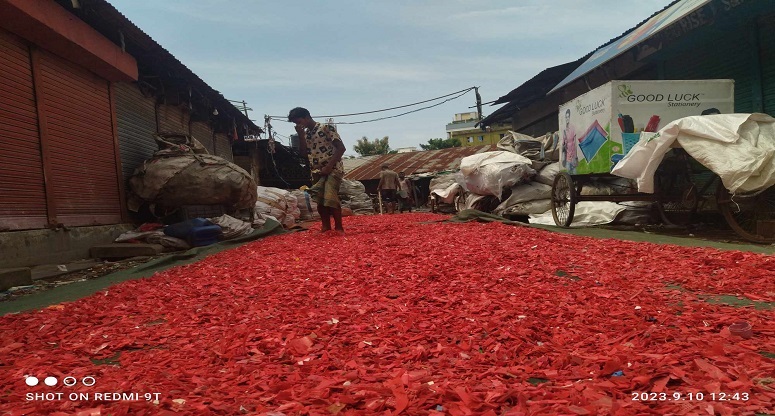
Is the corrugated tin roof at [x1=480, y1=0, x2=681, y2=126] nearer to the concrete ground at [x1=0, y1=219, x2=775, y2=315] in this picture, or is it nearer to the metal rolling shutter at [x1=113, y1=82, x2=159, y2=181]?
the concrete ground at [x1=0, y1=219, x2=775, y2=315]

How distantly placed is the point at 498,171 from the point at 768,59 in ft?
12.3

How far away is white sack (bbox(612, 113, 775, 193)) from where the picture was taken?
3.41 metres

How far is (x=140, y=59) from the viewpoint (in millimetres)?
6691

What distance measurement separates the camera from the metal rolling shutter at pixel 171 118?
25.4ft

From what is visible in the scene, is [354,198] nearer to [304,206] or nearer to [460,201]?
[304,206]

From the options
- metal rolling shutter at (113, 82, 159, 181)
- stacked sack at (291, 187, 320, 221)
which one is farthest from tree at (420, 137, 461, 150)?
metal rolling shutter at (113, 82, 159, 181)

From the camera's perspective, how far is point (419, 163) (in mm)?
19781

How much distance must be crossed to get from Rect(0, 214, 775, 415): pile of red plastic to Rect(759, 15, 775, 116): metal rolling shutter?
378 cm

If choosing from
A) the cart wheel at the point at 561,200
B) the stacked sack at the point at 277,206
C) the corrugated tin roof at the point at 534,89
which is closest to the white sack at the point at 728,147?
the cart wheel at the point at 561,200

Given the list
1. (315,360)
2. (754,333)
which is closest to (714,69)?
(754,333)

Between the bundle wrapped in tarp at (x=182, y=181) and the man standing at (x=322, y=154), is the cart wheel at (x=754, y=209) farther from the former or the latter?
the bundle wrapped in tarp at (x=182, y=181)

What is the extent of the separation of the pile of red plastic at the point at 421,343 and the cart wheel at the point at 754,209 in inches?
48.4

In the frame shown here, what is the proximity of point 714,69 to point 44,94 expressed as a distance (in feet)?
28.2

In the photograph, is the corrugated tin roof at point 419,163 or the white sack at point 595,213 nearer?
the white sack at point 595,213
